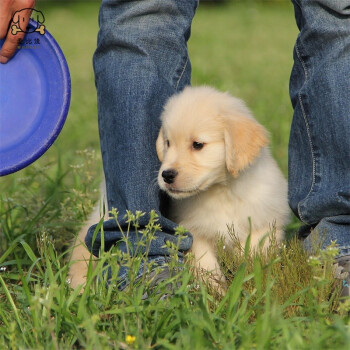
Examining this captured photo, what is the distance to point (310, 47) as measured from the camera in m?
2.80

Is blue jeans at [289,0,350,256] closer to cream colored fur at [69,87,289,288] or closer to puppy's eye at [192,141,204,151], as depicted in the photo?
cream colored fur at [69,87,289,288]

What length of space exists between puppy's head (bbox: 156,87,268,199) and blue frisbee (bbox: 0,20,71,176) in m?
0.48

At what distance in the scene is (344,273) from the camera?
8.30ft

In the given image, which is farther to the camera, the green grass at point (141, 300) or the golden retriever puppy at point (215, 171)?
the golden retriever puppy at point (215, 171)

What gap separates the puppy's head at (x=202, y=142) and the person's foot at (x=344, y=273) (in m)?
0.58

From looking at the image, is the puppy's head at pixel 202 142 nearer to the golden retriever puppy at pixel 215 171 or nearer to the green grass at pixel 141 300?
the golden retriever puppy at pixel 215 171

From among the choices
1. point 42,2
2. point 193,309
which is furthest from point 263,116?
point 42,2

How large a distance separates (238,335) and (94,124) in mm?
4331

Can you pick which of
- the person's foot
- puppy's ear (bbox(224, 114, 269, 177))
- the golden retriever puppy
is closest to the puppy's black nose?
the golden retriever puppy

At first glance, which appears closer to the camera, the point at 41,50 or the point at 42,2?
the point at 41,50

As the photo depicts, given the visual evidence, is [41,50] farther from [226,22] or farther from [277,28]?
[226,22]

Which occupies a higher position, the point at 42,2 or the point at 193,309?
the point at 42,2

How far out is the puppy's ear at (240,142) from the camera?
2875 millimetres

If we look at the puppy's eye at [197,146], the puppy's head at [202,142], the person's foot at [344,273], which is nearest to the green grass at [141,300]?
the person's foot at [344,273]
